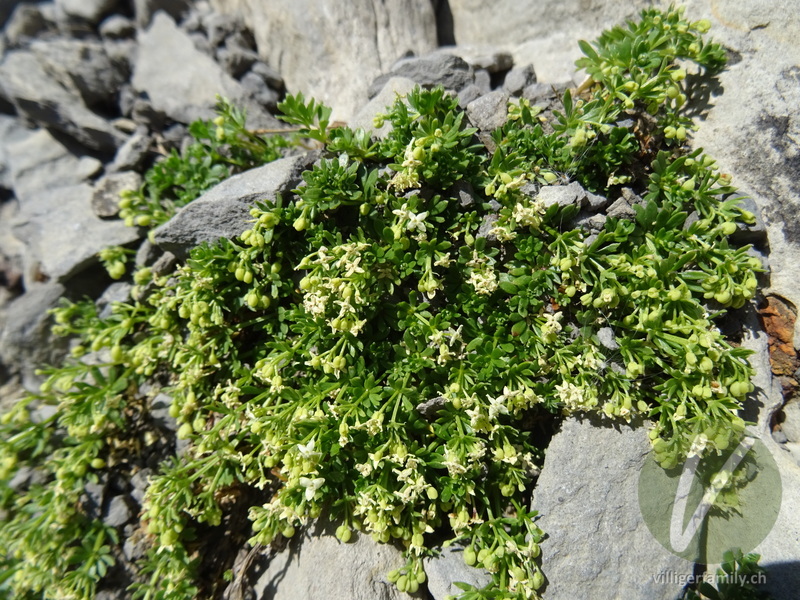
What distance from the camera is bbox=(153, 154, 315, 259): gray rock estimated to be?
4164 millimetres

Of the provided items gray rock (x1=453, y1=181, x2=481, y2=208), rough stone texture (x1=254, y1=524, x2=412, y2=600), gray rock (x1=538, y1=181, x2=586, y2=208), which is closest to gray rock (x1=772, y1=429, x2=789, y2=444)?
gray rock (x1=538, y1=181, x2=586, y2=208)

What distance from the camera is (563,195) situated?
3.86m

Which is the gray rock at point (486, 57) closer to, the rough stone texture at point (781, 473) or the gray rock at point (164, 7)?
the rough stone texture at point (781, 473)

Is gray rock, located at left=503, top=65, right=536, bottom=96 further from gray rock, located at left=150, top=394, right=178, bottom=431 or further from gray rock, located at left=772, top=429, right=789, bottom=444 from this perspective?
gray rock, located at left=150, top=394, right=178, bottom=431

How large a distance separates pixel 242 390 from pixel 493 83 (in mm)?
3982

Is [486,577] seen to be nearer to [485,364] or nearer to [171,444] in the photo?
[485,364]

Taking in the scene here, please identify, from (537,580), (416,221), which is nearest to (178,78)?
(416,221)

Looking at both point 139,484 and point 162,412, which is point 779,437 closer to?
point 162,412

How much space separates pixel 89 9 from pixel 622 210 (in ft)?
25.6

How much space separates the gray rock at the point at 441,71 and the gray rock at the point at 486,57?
0.98ft

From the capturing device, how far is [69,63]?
632 centimetres

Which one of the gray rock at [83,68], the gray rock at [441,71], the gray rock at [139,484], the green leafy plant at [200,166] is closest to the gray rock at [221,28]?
the gray rock at [83,68]

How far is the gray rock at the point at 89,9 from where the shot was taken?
7.12m

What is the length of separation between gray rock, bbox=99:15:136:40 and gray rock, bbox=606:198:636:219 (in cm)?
698
